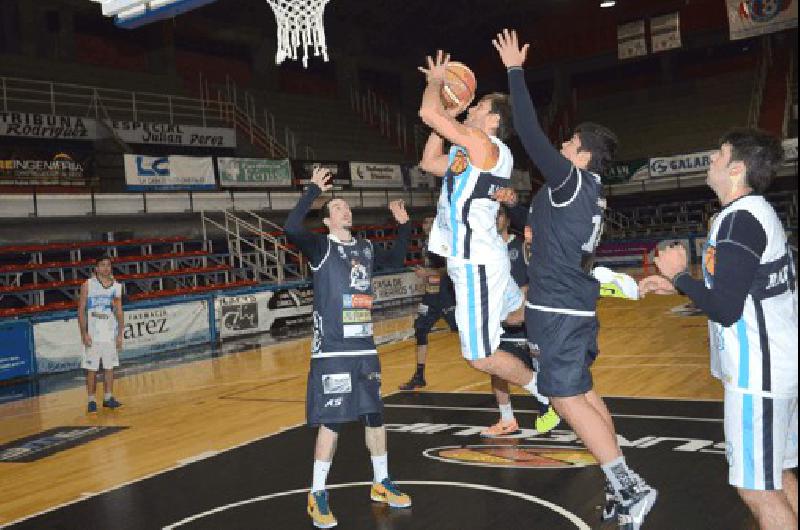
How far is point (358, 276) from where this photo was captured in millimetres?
5191

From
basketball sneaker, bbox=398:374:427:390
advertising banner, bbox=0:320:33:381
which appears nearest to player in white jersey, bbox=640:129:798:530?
basketball sneaker, bbox=398:374:427:390

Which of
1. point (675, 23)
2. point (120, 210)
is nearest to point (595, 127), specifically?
point (120, 210)

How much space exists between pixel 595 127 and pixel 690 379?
540cm

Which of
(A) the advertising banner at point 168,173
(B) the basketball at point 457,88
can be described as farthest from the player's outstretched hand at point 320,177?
(A) the advertising banner at point 168,173

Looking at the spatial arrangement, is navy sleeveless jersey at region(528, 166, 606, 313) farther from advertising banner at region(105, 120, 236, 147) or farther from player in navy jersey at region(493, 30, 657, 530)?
advertising banner at region(105, 120, 236, 147)

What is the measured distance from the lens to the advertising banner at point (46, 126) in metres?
17.7

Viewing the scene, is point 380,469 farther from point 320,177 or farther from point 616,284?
point 616,284

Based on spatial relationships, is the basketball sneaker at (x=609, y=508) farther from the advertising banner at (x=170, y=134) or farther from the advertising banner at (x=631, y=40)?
the advertising banner at (x=631, y=40)

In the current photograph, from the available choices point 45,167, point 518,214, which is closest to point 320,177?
point 518,214

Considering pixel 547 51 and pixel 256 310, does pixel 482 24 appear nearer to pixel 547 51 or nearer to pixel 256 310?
pixel 547 51

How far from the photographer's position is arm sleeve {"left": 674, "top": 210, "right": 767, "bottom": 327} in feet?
9.43

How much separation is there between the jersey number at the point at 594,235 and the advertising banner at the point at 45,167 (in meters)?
15.4

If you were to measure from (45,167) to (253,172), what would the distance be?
18.1ft

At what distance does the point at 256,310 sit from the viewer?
17.0 metres
